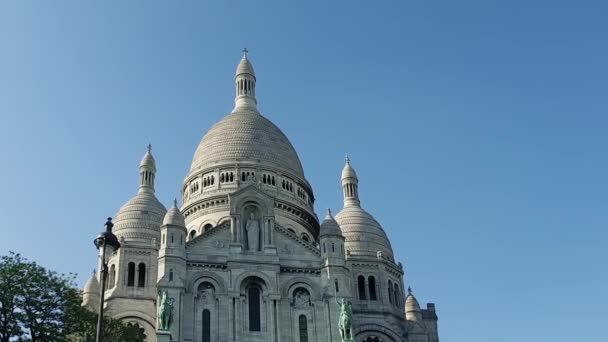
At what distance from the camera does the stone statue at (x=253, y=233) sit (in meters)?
51.5

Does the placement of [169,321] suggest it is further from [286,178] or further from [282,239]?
[286,178]

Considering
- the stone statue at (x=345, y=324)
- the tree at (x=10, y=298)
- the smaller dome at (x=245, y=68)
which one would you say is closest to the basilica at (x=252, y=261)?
the stone statue at (x=345, y=324)

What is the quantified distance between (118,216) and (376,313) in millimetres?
20925

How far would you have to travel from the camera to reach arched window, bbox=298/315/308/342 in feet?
159

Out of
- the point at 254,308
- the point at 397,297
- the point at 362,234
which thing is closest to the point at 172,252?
the point at 254,308

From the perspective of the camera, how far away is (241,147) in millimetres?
66625

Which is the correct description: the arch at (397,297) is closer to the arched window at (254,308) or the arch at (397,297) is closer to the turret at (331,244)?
the turret at (331,244)

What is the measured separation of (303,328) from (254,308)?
325cm

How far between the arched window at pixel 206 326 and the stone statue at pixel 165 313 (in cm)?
285

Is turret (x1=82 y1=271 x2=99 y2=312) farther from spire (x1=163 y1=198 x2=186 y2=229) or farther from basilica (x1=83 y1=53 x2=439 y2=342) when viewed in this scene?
spire (x1=163 y1=198 x2=186 y2=229)

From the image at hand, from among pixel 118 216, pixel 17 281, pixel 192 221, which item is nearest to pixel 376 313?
pixel 192 221

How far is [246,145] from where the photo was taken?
66.9 meters

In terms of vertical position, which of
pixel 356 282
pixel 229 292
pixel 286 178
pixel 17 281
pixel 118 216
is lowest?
pixel 17 281

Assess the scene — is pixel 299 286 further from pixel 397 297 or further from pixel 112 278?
pixel 112 278
